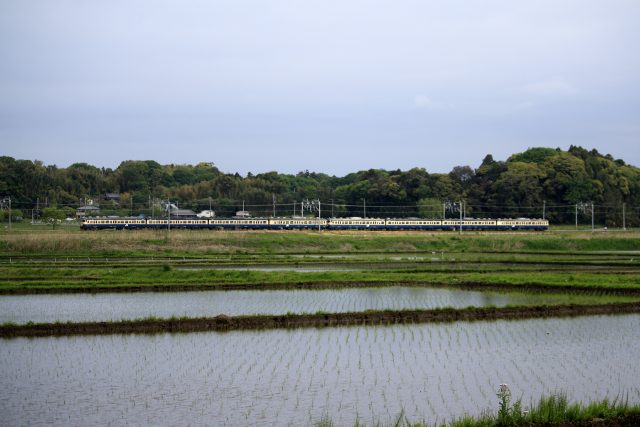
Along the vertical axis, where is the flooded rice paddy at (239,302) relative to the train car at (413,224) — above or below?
below

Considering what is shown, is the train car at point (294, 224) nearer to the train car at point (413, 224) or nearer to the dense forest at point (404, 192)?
the train car at point (413, 224)

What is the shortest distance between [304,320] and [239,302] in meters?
4.87

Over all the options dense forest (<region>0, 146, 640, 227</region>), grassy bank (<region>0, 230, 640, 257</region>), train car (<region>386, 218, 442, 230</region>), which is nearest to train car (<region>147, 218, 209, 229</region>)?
grassy bank (<region>0, 230, 640, 257</region>)

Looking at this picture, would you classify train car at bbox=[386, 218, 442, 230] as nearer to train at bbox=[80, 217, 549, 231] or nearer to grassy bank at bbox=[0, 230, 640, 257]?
train at bbox=[80, 217, 549, 231]

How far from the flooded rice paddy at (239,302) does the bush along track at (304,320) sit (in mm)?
→ 1183

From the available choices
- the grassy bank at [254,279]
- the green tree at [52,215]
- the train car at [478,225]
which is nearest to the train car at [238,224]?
the green tree at [52,215]

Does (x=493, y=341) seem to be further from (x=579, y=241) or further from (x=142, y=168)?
(x=142, y=168)

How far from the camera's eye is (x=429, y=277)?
33.0 m

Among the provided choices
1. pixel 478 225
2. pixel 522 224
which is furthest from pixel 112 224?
pixel 522 224

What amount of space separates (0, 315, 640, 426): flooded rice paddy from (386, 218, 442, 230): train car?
5911 cm

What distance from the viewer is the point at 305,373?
1538 centimetres

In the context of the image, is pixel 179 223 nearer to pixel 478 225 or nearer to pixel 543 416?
pixel 478 225

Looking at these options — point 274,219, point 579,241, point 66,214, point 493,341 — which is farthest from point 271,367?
point 66,214

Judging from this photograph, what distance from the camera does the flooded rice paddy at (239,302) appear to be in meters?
22.8
